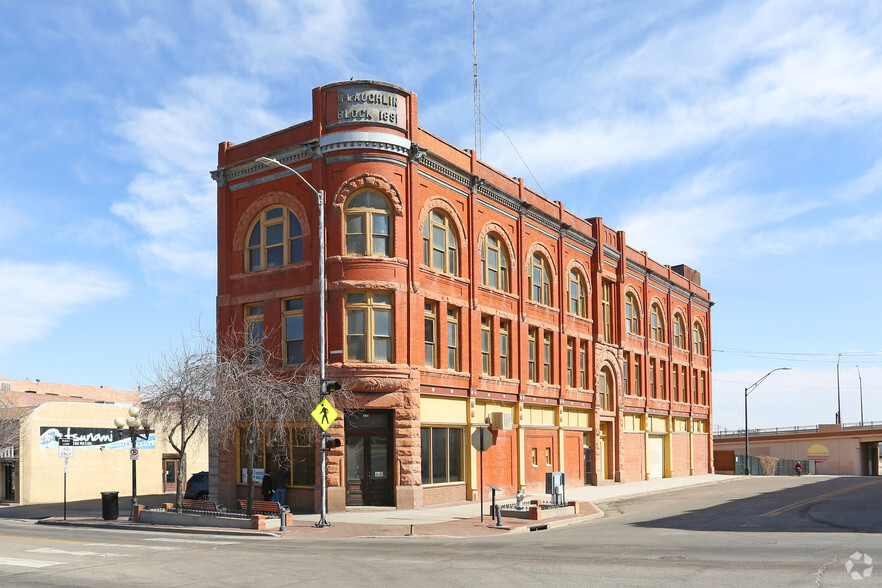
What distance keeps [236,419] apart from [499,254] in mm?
15734

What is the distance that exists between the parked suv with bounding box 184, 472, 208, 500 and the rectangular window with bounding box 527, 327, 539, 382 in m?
15.4

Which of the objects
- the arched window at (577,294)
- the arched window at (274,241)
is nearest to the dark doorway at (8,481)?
the arched window at (274,241)

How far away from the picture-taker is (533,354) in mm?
41094

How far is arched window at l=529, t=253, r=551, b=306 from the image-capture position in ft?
135

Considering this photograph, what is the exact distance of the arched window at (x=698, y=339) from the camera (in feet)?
218

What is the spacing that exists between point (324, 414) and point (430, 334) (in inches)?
370

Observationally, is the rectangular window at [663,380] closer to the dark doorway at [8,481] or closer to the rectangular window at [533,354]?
the rectangular window at [533,354]

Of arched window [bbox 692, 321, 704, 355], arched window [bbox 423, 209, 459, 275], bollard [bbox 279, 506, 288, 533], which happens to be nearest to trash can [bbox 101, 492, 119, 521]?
bollard [bbox 279, 506, 288, 533]

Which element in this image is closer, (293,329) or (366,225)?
(366,225)

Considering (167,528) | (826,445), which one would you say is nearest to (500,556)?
(167,528)

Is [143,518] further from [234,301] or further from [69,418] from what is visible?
[69,418]

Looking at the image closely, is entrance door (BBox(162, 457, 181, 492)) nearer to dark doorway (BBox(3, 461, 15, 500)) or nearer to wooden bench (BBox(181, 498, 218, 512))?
dark doorway (BBox(3, 461, 15, 500))

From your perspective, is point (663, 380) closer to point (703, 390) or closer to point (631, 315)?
point (631, 315)

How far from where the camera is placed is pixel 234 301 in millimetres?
34094
